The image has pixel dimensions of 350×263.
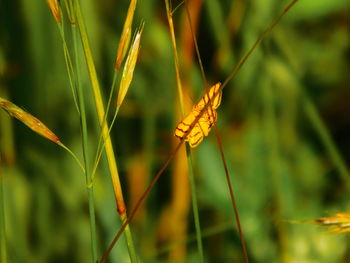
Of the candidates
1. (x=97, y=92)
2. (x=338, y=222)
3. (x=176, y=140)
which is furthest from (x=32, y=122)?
(x=176, y=140)

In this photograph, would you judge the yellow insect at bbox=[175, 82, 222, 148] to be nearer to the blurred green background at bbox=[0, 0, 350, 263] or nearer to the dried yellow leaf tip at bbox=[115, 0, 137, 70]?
the dried yellow leaf tip at bbox=[115, 0, 137, 70]

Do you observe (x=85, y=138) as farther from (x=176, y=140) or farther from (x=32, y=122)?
(x=176, y=140)

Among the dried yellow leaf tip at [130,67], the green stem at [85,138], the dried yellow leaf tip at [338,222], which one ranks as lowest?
the dried yellow leaf tip at [338,222]

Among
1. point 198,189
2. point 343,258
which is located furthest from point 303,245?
point 198,189

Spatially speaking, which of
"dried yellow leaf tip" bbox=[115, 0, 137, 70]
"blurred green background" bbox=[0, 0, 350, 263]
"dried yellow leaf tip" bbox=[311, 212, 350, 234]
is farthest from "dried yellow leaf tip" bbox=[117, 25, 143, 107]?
"blurred green background" bbox=[0, 0, 350, 263]

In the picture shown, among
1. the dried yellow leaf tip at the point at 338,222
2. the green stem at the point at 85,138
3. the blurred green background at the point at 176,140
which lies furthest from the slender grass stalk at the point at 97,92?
the blurred green background at the point at 176,140

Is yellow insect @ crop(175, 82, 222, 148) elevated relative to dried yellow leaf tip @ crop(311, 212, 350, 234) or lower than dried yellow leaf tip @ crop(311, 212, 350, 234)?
elevated

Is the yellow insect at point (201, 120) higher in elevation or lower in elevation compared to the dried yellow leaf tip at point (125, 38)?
lower

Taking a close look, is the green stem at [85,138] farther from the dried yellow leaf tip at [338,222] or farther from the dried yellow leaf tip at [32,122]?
the dried yellow leaf tip at [338,222]

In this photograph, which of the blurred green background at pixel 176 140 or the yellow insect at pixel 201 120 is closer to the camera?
the yellow insect at pixel 201 120
